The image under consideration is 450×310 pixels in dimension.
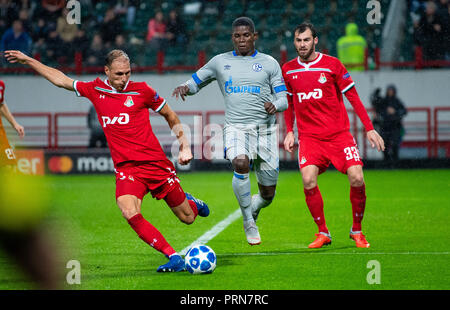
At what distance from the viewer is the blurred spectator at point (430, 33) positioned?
1914cm

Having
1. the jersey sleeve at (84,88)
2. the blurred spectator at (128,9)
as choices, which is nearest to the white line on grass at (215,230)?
the jersey sleeve at (84,88)

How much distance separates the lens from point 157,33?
68.6ft

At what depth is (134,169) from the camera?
6.57m

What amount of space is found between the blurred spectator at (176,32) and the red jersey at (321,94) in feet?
44.5

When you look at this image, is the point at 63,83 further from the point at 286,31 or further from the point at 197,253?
the point at 286,31

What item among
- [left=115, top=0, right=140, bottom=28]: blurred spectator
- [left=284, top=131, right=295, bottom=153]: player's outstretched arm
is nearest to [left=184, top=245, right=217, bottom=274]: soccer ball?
[left=284, top=131, right=295, bottom=153]: player's outstretched arm

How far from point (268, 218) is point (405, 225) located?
1756 mm

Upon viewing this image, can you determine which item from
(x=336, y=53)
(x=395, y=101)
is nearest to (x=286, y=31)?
(x=336, y=53)

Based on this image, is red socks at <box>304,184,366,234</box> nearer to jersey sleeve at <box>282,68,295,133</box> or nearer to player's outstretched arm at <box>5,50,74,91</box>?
jersey sleeve at <box>282,68,295,133</box>

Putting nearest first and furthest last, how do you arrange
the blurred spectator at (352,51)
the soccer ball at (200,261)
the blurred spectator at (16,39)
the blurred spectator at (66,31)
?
the soccer ball at (200,261) → the blurred spectator at (352,51) → the blurred spectator at (16,39) → the blurred spectator at (66,31)

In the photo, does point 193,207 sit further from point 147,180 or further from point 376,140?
point 376,140

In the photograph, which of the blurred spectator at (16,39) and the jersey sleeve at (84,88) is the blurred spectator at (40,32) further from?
the jersey sleeve at (84,88)

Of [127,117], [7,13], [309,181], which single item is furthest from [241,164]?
[7,13]

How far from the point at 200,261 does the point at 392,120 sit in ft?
41.2
